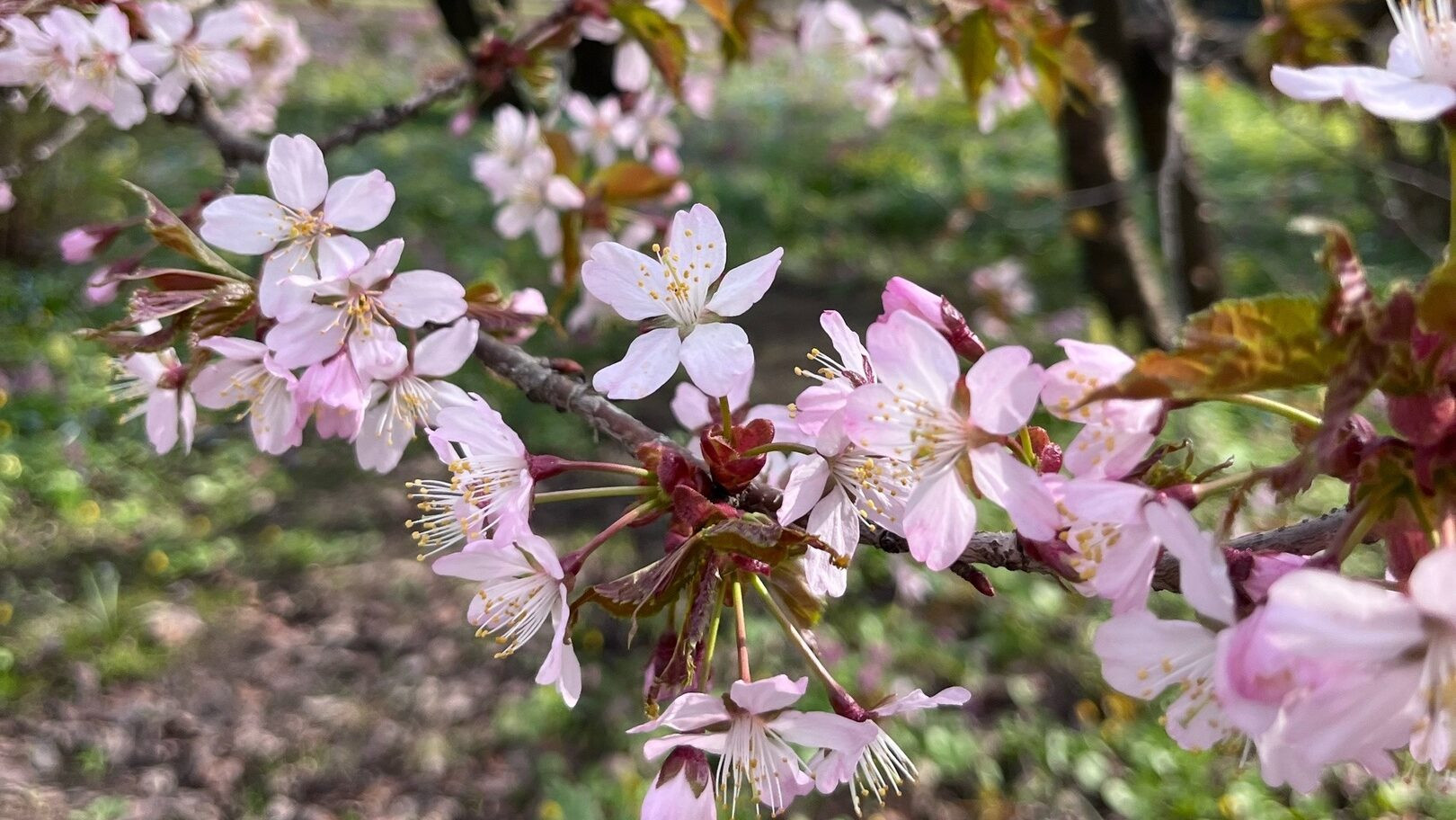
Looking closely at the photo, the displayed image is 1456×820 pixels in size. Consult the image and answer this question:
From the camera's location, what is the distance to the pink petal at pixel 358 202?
33.4 inches

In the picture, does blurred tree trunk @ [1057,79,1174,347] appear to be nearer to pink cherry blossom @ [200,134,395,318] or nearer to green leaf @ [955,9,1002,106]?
green leaf @ [955,9,1002,106]

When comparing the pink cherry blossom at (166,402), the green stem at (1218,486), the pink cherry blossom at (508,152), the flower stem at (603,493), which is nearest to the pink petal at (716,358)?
the flower stem at (603,493)

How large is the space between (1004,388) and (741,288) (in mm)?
231

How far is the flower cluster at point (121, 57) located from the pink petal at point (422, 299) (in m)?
0.62

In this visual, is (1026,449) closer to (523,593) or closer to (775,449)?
(775,449)

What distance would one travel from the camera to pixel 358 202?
849mm

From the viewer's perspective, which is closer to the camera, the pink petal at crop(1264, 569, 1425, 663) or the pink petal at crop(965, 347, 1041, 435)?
the pink petal at crop(1264, 569, 1425, 663)

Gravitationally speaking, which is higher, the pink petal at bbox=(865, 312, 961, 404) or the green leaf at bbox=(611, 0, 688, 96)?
the pink petal at bbox=(865, 312, 961, 404)

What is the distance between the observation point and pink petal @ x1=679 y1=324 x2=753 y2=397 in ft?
2.20

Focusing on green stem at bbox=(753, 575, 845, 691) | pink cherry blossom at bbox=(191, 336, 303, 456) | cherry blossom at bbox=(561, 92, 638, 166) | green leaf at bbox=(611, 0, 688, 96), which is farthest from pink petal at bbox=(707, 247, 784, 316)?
cherry blossom at bbox=(561, 92, 638, 166)

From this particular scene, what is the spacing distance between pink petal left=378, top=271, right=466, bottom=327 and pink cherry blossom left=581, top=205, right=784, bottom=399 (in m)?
0.17

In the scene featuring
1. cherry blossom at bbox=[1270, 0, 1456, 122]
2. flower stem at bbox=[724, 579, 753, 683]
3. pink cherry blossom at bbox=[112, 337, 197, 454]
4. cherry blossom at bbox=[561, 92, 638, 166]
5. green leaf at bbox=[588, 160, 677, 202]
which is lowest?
cherry blossom at bbox=[561, 92, 638, 166]

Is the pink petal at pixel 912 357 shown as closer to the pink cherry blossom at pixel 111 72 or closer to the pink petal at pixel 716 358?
the pink petal at pixel 716 358

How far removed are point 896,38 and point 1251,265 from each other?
14.6ft
